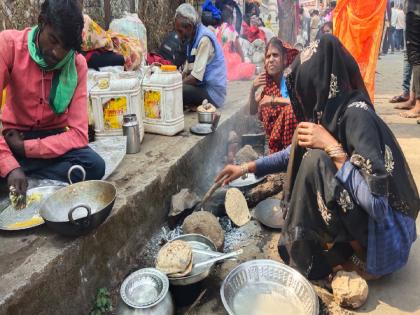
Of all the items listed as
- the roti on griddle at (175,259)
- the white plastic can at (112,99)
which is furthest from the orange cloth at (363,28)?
the roti on griddle at (175,259)

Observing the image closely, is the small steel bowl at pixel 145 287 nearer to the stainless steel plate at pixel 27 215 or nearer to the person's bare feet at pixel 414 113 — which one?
the stainless steel plate at pixel 27 215

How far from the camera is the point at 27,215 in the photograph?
217 centimetres

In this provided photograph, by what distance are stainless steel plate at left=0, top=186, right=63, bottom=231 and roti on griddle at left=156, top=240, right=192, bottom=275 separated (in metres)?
0.71

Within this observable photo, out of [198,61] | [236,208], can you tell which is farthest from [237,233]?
[198,61]

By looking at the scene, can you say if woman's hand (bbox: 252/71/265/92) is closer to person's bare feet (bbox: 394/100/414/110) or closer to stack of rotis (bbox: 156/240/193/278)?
stack of rotis (bbox: 156/240/193/278)

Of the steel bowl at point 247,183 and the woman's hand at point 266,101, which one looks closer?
the steel bowl at point 247,183

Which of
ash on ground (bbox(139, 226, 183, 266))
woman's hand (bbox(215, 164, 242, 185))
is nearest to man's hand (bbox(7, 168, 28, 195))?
ash on ground (bbox(139, 226, 183, 266))

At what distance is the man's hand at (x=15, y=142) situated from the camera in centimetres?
240

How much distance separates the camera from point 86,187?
7.36 feet

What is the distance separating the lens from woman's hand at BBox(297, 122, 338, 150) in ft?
6.88

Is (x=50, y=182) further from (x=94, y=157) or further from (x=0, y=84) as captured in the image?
(x=0, y=84)

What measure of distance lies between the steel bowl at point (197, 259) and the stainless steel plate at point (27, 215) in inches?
33.6

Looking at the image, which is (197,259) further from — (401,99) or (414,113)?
(401,99)

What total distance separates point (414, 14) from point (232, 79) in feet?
12.1
